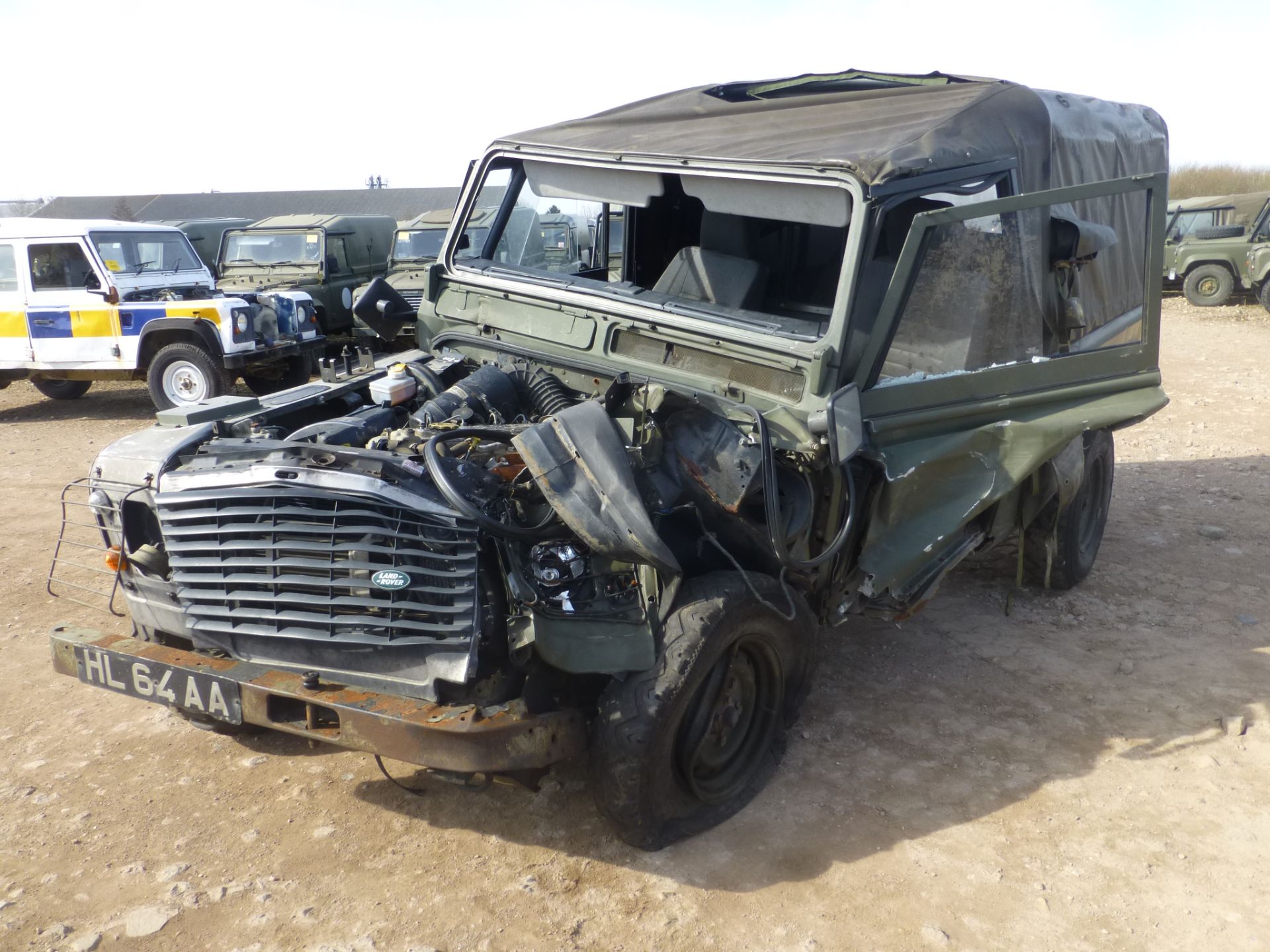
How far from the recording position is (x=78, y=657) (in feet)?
10.1

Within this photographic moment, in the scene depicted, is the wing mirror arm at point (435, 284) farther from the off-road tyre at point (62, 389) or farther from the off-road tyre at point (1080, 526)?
the off-road tyre at point (62, 389)

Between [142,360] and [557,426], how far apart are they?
26.0ft

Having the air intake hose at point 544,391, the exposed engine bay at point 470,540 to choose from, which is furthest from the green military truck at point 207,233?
the exposed engine bay at point 470,540

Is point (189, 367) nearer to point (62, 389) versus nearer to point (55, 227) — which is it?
point (55, 227)

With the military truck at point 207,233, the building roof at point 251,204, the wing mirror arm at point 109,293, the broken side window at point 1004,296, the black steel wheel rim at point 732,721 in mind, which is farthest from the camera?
the building roof at point 251,204

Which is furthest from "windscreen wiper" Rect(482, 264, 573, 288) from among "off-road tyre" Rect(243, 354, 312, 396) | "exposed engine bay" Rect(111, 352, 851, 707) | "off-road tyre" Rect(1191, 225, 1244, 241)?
"off-road tyre" Rect(1191, 225, 1244, 241)

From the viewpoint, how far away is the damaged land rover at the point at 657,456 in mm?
2752

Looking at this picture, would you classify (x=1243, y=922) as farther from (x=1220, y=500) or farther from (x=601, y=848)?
(x=1220, y=500)

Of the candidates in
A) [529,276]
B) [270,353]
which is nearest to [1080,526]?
[529,276]

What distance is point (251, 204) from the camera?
34.6m

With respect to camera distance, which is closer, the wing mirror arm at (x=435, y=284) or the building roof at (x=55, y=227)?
the wing mirror arm at (x=435, y=284)

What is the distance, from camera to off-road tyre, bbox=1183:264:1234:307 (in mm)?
16078

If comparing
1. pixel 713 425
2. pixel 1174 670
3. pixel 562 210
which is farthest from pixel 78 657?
pixel 1174 670

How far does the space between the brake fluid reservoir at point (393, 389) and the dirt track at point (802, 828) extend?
131cm
